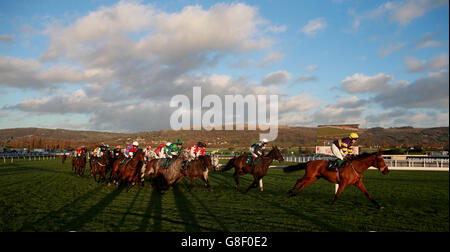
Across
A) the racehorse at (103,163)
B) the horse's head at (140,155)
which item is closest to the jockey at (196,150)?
the horse's head at (140,155)

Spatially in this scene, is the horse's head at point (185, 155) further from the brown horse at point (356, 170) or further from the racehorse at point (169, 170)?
the brown horse at point (356, 170)

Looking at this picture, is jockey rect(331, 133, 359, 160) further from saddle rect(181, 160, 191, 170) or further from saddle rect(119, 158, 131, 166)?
saddle rect(119, 158, 131, 166)

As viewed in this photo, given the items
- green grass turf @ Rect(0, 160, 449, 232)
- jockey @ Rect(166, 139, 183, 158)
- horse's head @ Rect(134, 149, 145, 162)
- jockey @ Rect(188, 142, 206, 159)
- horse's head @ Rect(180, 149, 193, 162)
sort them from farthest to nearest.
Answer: jockey @ Rect(188, 142, 206, 159), jockey @ Rect(166, 139, 183, 158), horse's head @ Rect(180, 149, 193, 162), horse's head @ Rect(134, 149, 145, 162), green grass turf @ Rect(0, 160, 449, 232)

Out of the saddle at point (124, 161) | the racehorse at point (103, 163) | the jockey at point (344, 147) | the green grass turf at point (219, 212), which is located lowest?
the green grass turf at point (219, 212)

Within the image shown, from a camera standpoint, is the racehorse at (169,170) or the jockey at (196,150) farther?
the jockey at (196,150)

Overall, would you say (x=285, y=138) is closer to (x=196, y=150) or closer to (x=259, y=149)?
(x=196, y=150)

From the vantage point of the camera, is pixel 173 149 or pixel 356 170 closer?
pixel 356 170

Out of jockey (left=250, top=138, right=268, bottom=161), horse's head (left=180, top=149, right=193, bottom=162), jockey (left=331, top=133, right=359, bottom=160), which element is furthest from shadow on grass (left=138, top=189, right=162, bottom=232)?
jockey (left=331, top=133, right=359, bottom=160)

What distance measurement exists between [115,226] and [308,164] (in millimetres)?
6356

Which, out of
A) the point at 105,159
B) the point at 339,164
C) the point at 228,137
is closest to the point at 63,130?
the point at 228,137

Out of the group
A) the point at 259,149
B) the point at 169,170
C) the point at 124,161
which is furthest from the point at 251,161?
the point at 124,161

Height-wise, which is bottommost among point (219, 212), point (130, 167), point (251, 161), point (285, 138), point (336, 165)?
point (219, 212)

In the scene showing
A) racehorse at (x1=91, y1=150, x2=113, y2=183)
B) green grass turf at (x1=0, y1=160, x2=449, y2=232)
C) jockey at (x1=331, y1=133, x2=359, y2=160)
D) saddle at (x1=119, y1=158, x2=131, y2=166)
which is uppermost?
jockey at (x1=331, y1=133, x2=359, y2=160)

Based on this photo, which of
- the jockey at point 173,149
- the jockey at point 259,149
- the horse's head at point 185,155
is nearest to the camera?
the jockey at point 259,149
